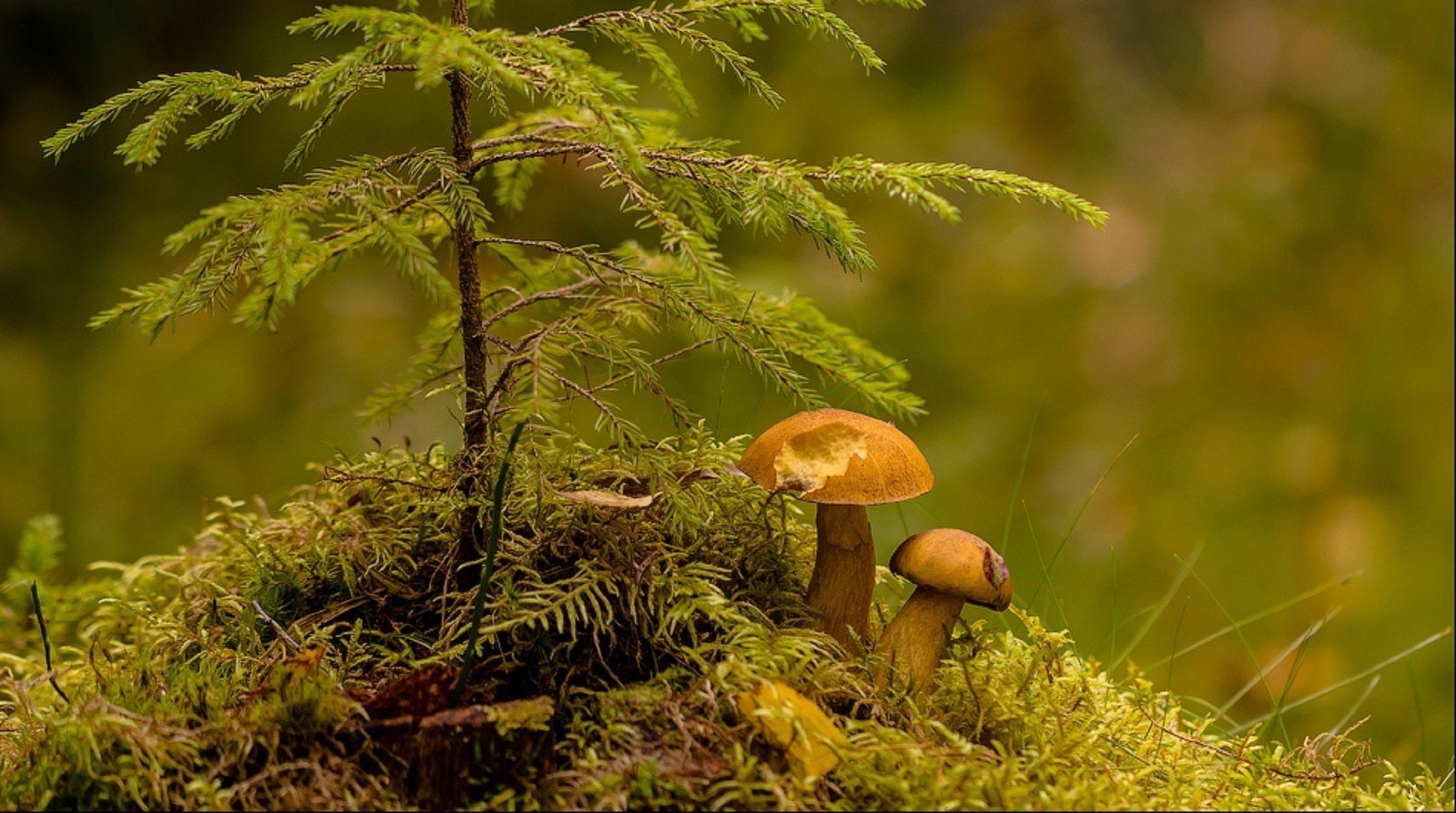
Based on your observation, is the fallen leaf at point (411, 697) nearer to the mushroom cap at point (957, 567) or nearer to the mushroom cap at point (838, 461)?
the mushroom cap at point (838, 461)

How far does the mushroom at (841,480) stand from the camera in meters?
1.25

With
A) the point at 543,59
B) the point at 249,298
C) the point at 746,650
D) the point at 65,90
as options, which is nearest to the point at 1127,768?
the point at 746,650

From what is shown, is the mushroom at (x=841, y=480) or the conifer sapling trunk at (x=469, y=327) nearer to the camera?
the mushroom at (x=841, y=480)

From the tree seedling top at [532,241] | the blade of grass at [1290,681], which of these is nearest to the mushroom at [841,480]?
the tree seedling top at [532,241]

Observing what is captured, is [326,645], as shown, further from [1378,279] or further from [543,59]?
[1378,279]

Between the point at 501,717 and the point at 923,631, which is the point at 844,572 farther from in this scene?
the point at 501,717

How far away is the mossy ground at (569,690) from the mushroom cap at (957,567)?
11 centimetres

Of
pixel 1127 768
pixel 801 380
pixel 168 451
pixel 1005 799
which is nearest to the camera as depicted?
pixel 1005 799

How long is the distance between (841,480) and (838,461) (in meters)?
0.03

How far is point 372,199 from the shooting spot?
127cm

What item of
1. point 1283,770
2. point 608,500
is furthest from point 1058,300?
point 608,500

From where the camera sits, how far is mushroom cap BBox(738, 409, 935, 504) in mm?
1248

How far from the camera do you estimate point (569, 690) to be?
49.3 inches

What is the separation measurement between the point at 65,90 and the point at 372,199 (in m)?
3.30
